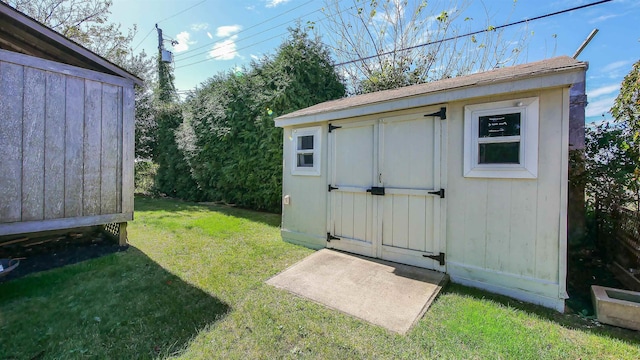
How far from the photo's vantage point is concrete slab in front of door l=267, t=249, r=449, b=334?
2.61 meters

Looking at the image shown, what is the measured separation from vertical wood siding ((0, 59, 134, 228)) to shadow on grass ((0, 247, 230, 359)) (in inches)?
37.3

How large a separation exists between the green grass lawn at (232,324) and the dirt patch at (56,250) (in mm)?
403

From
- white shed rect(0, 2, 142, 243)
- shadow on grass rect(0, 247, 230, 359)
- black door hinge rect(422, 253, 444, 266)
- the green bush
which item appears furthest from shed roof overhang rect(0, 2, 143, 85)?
the green bush

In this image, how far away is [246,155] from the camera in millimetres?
8188

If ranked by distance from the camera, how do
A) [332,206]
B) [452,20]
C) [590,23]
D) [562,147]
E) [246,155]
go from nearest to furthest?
1. [562,147]
2. [332,206]
3. [590,23]
4. [246,155]
5. [452,20]

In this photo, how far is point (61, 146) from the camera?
11.5ft

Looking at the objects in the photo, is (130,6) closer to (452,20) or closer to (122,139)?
(122,139)

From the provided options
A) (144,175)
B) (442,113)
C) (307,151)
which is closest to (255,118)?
(307,151)

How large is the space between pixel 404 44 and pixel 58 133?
10.8 meters

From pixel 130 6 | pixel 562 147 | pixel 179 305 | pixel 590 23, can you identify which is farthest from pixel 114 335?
pixel 130 6

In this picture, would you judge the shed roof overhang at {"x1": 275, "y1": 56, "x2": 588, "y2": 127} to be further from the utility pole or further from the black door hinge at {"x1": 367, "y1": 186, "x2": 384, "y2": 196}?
the utility pole

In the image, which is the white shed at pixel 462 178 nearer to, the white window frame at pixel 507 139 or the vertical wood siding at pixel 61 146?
the white window frame at pixel 507 139

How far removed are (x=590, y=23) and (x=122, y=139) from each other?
10182mm

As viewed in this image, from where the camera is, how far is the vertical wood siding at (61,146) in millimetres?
3180
